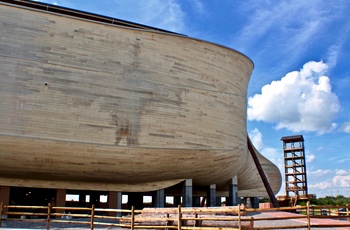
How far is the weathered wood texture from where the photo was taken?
19062 mm

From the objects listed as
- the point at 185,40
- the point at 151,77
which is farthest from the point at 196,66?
the point at 151,77

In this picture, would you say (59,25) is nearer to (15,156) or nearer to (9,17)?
(9,17)

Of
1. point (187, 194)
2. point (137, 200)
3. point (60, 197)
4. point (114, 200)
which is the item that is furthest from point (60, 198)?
point (137, 200)

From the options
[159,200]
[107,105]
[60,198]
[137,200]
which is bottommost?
[137,200]

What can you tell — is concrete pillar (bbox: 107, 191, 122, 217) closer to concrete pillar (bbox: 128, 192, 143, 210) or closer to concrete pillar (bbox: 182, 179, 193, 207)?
concrete pillar (bbox: 182, 179, 193, 207)

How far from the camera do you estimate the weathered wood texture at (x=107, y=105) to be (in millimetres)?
19062

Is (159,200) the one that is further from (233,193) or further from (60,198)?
(233,193)

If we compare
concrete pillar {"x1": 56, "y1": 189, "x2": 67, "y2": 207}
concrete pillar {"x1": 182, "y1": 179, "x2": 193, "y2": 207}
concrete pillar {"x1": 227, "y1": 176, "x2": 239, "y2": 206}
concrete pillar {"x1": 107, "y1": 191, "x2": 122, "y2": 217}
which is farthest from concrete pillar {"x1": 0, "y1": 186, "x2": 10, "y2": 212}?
concrete pillar {"x1": 227, "y1": 176, "x2": 239, "y2": 206}

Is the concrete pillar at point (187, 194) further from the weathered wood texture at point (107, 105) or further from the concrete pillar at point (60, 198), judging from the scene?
the concrete pillar at point (60, 198)

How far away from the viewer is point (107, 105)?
20.3 m

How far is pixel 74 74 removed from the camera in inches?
784

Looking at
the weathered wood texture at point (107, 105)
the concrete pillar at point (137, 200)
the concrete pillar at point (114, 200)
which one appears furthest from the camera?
the concrete pillar at point (137, 200)

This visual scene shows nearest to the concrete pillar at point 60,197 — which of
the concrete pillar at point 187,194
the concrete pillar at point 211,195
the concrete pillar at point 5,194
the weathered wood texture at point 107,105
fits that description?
the weathered wood texture at point 107,105

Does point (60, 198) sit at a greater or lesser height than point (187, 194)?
lesser
